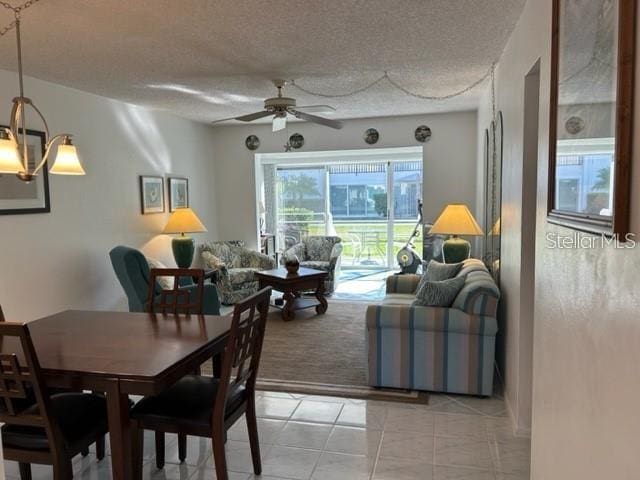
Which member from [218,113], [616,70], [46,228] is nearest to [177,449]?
[46,228]

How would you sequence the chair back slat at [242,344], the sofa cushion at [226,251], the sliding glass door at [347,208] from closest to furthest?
the chair back slat at [242,344], the sofa cushion at [226,251], the sliding glass door at [347,208]

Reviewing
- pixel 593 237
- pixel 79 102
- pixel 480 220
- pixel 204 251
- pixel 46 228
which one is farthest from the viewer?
pixel 204 251

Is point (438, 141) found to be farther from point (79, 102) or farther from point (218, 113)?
point (79, 102)

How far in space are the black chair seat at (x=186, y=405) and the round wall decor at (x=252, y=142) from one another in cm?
518

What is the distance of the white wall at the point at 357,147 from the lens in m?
6.38

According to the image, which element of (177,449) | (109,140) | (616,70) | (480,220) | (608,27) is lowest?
(177,449)

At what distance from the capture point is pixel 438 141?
21.1 feet

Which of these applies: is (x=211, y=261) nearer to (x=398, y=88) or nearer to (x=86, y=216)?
(x=86, y=216)

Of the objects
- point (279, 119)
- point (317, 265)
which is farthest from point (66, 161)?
point (317, 265)

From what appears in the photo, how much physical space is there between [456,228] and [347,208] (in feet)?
13.7

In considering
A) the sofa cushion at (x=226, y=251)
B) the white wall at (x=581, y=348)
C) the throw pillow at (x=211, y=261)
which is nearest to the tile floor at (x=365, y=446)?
the white wall at (x=581, y=348)

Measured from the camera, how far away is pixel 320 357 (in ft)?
13.8

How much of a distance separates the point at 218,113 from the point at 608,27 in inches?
210

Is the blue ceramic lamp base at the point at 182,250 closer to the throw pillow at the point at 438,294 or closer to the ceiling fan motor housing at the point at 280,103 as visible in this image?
the ceiling fan motor housing at the point at 280,103
